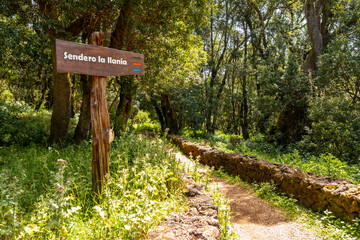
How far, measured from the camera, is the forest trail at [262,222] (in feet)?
13.6

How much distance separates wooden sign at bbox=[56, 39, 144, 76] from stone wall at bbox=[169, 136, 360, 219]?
168 inches

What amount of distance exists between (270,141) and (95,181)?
10.7 metres

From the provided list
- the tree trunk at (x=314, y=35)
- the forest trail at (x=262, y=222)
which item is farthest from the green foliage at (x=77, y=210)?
the tree trunk at (x=314, y=35)

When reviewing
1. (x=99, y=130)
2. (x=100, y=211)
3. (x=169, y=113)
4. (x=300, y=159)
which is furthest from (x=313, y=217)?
(x=169, y=113)

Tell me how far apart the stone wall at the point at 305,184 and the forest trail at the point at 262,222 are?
2.12 ft

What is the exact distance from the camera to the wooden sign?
10.0 ft

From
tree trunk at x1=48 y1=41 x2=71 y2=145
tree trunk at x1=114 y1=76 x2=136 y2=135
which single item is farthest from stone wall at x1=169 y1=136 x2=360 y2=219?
tree trunk at x1=48 y1=41 x2=71 y2=145

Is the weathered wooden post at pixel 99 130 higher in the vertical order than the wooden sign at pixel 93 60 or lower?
lower

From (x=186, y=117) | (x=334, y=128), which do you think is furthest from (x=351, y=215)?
(x=186, y=117)

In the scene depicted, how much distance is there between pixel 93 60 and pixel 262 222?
431 cm

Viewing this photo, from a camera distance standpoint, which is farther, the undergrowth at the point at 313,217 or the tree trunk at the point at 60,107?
the tree trunk at the point at 60,107

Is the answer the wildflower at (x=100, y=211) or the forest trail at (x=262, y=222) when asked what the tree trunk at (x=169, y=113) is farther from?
the wildflower at (x=100, y=211)

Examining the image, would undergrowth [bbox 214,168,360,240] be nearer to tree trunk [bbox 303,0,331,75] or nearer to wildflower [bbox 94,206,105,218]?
wildflower [bbox 94,206,105,218]

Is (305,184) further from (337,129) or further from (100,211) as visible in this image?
(100,211)
